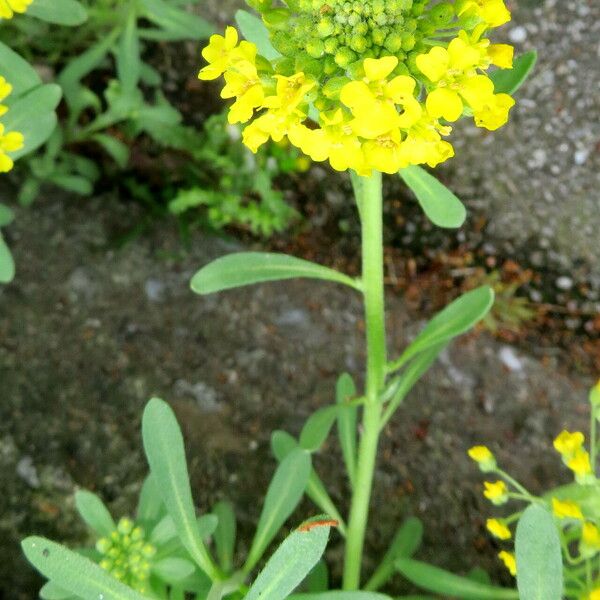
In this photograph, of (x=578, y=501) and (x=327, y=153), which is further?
(x=578, y=501)

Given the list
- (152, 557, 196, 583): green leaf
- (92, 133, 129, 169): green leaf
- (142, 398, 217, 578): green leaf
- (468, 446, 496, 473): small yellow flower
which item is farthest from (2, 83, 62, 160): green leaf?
(468, 446, 496, 473): small yellow flower

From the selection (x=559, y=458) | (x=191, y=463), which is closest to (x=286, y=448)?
(x=191, y=463)

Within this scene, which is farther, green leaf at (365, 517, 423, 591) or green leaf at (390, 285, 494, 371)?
green leaf at (365, 517, 423, 591)

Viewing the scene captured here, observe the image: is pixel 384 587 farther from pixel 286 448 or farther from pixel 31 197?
pixel 31 197

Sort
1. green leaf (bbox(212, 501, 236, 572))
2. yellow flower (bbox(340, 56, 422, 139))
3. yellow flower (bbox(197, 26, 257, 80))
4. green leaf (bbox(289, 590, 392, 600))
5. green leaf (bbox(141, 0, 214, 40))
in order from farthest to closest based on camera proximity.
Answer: green leaf (bbox(141, 0, 214, 40)), green leaf (bbox(212, 501, 236, 572)), green leaf (bbox(289, 590, 392, 600)), yellow flower (bbox(197, 26, 257, 80)), yellow flower (bbox(340, 56, 422, 139))

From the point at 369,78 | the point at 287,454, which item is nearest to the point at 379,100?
the point at 369,78

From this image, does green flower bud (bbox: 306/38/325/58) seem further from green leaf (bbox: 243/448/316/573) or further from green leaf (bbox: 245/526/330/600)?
green leaf (bbox: 243/448/316/573)

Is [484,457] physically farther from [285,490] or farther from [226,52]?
[226,52]
